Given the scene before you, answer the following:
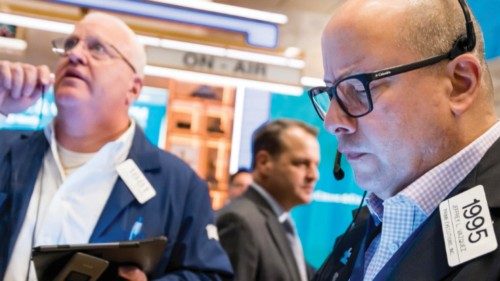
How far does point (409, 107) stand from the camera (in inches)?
45.0

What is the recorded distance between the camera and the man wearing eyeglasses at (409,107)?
1132 millimetres

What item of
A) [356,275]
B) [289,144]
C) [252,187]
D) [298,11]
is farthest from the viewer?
[298,11]

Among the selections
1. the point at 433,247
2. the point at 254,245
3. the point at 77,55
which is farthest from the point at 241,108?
the point at 433,247

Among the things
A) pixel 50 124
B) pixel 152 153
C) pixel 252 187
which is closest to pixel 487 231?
pixel 152 153

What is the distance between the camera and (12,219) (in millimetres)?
1873

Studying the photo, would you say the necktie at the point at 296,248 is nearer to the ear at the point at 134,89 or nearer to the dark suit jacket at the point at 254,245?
the dark suit jacket at the point at 254,245

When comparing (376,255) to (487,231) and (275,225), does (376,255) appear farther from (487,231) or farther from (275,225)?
(275,225)

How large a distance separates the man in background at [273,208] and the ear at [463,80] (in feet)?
5.01

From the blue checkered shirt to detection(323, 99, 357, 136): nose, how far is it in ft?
0.53

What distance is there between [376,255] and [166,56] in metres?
2.09

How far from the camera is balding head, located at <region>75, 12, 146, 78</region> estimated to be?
2.19 metres

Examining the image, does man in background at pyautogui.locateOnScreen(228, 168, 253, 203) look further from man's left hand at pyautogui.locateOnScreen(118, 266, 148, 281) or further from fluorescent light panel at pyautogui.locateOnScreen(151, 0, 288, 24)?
man's left hand at pyautogui.locateOnScreen(118, 266, 148, 281)

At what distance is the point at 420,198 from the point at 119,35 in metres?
1.44

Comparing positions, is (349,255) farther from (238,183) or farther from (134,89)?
(238,183)
